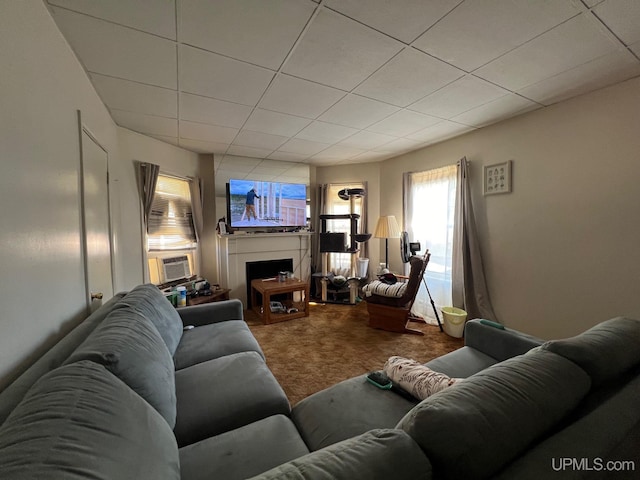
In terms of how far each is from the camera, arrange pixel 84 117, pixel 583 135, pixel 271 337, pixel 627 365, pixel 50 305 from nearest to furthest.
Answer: pixel 627 365
pixel 50 305
pixel 84 117
pixel 583 135
pixel 271 337

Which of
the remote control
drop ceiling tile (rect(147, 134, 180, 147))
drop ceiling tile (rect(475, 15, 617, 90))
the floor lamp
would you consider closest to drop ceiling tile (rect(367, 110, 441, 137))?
drop ceiling tile (rect(475, 15, 617, 90))

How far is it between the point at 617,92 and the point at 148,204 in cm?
449

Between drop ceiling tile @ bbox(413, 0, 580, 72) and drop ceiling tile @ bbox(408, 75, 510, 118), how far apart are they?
30 centimetres

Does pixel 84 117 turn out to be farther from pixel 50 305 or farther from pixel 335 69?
pixel 335 69

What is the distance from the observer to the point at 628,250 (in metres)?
1.90

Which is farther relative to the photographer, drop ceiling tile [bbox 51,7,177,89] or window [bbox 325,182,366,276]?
window [bbox 325,182,366,276]

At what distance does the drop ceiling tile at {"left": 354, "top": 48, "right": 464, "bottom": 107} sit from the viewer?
1.63 metres

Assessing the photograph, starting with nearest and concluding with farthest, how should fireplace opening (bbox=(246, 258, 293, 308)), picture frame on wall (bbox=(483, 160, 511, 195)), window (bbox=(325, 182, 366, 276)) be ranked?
picture frame on wall (bbox=(483, 160, 511, 195)), fireplace opening (bbox=(246, 258, 293, 308)), window (bbox=(325, 182, 366, 276))

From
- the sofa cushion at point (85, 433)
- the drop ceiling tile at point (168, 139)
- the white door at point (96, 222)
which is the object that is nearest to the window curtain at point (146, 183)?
the drop ceiling tile at point (168, 139)

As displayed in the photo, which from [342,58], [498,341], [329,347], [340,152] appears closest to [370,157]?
[340,152]

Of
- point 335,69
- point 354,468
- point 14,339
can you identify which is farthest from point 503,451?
→ point 335,69

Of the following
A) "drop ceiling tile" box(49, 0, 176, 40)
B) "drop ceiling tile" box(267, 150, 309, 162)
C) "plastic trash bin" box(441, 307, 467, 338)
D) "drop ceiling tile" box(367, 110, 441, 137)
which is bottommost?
"plastic trash bin" box(441, 307, 467, 338)

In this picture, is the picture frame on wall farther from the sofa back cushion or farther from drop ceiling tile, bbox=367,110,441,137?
the sofa back cushion

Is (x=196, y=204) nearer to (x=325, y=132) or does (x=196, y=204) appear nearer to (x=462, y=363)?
(x=325, y=132)
